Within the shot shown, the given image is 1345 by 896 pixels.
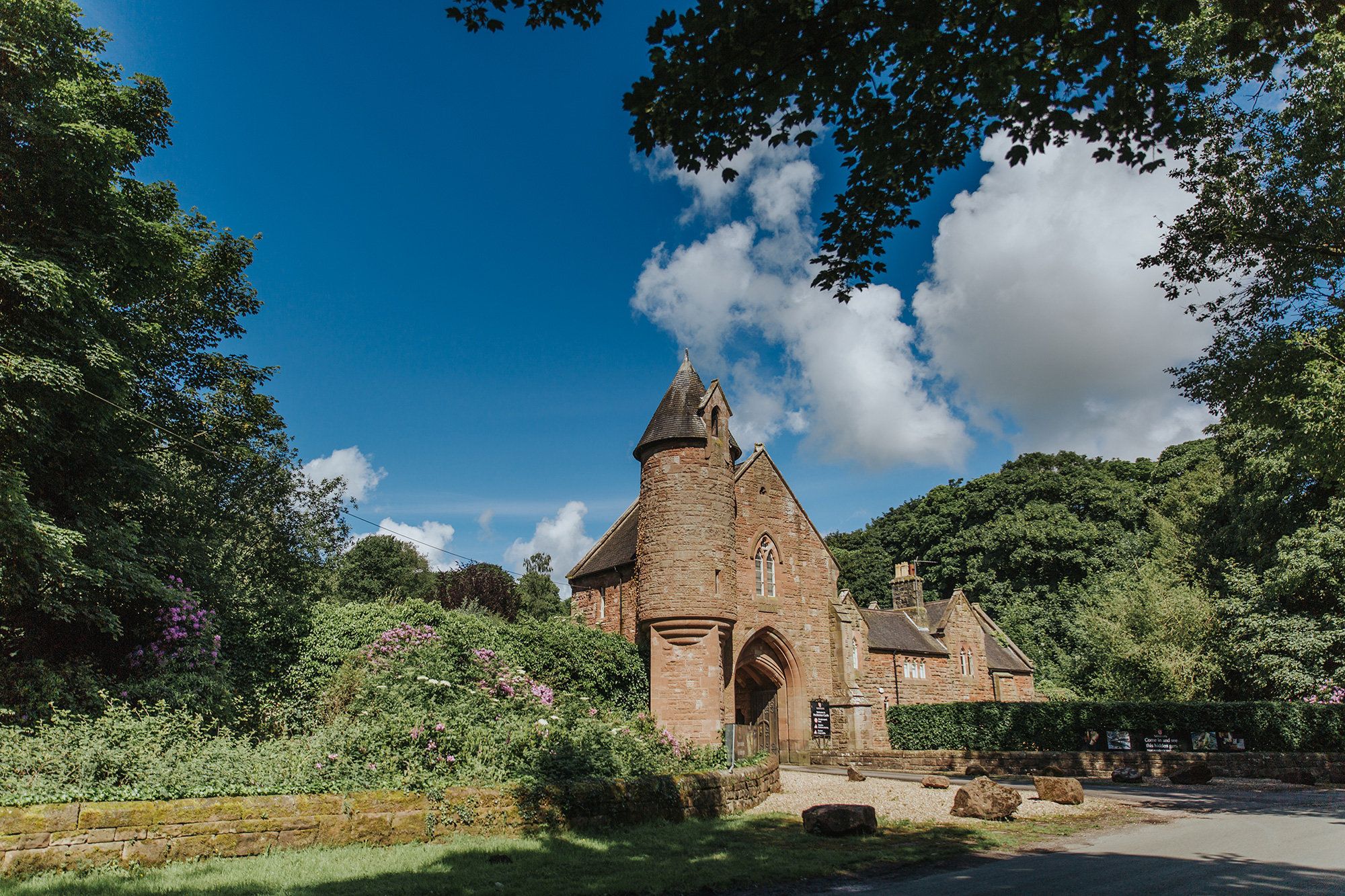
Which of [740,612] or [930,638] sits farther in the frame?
[930,638]

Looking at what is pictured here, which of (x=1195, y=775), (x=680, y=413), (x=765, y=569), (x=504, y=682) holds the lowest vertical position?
(x=1195, y=775)

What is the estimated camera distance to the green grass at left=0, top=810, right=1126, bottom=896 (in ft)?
21.4

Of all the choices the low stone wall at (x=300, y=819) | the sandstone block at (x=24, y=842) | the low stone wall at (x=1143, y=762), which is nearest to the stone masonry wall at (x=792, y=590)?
the low stone wall at (x=1143, y=762)

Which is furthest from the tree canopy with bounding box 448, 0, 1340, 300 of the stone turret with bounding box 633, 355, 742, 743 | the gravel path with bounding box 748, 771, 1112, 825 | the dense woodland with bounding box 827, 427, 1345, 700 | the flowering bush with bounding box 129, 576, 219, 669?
the dense woodland with bounding box 827, 427, 1345, 700

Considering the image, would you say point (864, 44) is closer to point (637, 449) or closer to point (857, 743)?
point (637, 449)

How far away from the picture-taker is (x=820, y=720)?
83.7 feet

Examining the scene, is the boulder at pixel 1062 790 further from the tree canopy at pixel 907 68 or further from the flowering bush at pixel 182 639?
the flowering bush at pixel 182 639

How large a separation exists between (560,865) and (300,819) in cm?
312

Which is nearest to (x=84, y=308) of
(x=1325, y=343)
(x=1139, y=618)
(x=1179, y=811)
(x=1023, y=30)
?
(x=1023, y=30)

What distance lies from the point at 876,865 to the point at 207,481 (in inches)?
832

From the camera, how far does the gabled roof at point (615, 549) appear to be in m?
26.4

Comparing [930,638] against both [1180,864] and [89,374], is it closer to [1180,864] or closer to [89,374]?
[1180,864]

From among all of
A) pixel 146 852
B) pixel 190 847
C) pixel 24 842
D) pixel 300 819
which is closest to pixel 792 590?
pixel 300 819

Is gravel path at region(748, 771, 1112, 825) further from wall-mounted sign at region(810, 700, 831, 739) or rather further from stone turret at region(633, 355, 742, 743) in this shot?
wall-mounted sign at region(810, 700, 831, 739)
